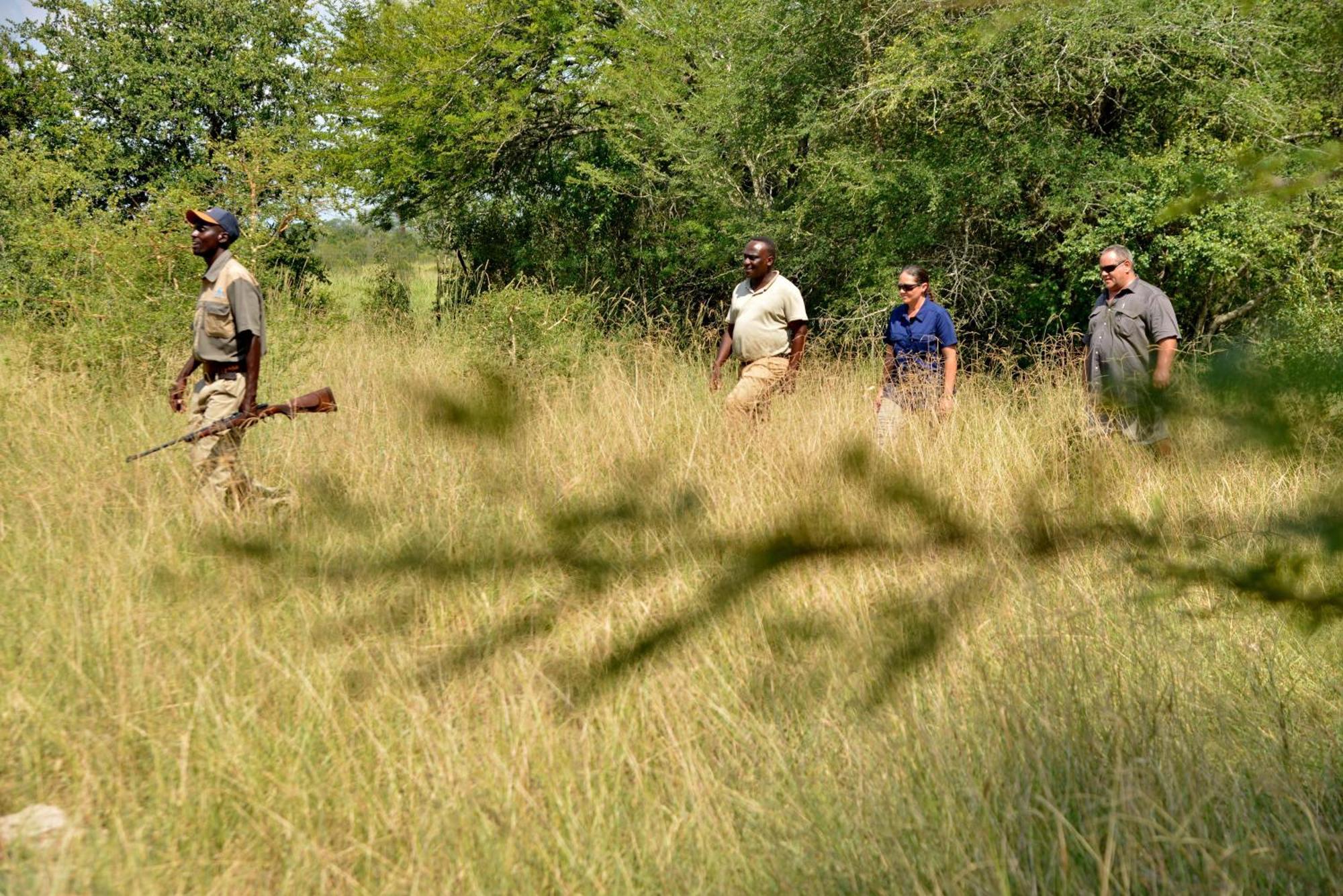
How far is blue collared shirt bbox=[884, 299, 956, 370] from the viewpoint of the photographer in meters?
6.66

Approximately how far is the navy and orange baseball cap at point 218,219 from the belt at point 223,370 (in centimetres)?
65

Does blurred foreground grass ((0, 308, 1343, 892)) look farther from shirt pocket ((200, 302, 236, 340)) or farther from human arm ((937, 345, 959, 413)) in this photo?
human arm ((937, 345, 959, 413))

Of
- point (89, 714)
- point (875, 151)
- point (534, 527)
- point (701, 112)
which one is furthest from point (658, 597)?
point (701, 112)

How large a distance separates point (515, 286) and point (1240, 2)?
13919 mm

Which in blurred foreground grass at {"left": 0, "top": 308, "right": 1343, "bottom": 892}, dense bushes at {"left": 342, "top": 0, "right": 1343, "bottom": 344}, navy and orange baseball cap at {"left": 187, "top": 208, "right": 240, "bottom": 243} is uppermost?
dense bushes at {"left": 342, "top": 0, "right": 1343, "bottom": 344}

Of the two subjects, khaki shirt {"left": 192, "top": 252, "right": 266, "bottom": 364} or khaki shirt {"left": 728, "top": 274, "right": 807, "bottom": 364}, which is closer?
khaki shirt {"left": 192, "top": 252, "right": 266, "bottom": 364}

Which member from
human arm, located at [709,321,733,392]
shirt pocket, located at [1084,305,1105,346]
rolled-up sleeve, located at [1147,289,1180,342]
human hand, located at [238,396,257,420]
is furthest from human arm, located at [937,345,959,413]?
human hand, located at [238,396,257,420]

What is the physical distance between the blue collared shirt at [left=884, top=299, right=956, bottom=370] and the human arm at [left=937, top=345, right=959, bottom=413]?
47mm

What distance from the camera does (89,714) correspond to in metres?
3.30

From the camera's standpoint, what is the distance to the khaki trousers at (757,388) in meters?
6.62

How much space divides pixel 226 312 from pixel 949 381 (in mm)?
3964

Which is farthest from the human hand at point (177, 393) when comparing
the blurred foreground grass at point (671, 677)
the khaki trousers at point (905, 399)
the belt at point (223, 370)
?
the khaki trousers at point (905, 399)

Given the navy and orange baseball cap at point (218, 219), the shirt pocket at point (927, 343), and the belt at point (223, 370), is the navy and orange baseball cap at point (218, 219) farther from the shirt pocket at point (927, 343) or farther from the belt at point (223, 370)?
the shirt pocket at point (927, 343)

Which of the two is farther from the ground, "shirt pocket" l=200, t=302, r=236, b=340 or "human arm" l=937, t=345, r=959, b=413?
"shirt pocket" l=200, t=302, r=236, b=340
